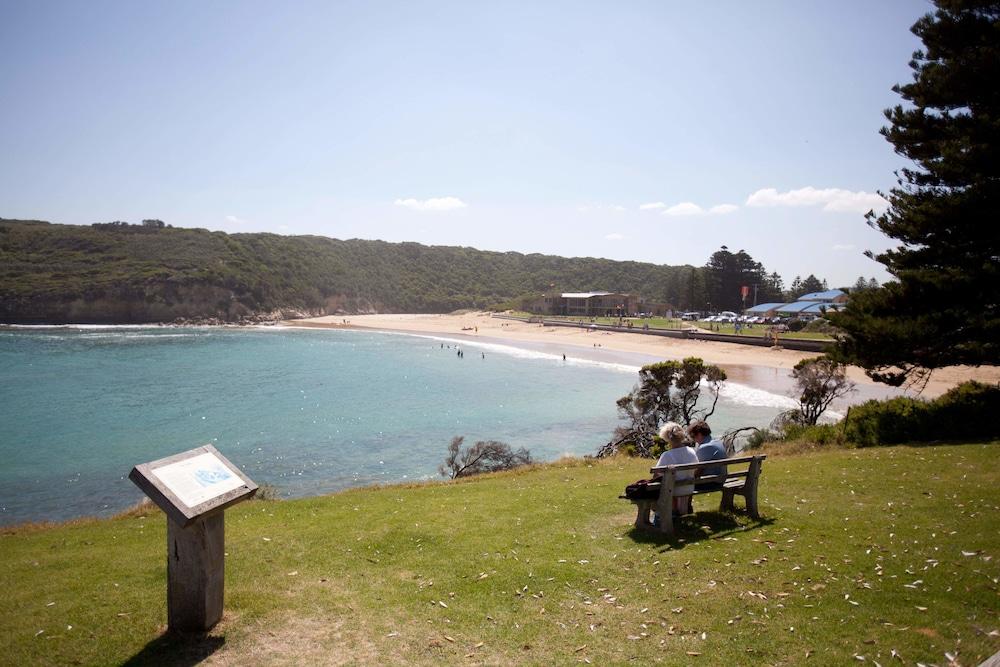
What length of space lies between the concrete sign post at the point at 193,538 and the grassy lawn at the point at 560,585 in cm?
23

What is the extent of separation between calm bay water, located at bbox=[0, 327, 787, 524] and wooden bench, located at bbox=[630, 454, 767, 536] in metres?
12.2

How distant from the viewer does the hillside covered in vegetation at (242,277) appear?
95.6m

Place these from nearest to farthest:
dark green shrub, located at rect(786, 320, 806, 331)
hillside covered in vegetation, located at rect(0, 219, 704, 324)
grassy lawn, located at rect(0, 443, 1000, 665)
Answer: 1. grassy lawn, located at rect(0, 443, 1000, 665)
2. dark green shrub, located at rect(786, 320, 806, 331)
3. hillside covered in vegetation, located at rect(0, 219, 704, 324)

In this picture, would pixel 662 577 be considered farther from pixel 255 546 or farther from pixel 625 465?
pixel 625 465

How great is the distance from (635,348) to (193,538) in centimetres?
5633

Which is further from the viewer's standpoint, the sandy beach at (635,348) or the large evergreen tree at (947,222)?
the sandy beach at (635,348)

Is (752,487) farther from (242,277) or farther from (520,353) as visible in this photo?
(242,277)

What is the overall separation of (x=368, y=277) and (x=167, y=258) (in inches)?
1690

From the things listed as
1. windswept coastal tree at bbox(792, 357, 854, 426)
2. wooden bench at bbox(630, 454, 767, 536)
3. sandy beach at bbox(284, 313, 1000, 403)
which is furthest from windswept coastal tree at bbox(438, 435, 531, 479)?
sandy beach at bbox(284, 313, 1000, 403)

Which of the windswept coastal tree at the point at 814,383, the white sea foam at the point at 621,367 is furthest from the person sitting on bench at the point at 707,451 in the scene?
the white sea foam at the point at 621,367

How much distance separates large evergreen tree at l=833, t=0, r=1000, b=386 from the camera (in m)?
13.3

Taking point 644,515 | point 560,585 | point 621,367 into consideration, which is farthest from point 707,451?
point 621,367

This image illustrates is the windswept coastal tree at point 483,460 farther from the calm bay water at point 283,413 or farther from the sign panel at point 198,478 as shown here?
the sign panel at point 198,478

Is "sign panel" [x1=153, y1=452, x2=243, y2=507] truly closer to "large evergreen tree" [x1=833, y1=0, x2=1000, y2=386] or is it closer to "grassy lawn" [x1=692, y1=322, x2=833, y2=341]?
"large evergreen tree" [x1=833, y1=0, x2=1000, y2=386]
